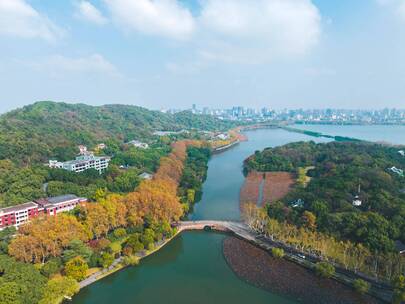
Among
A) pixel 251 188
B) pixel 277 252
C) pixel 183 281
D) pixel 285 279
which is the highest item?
pixel 277 252

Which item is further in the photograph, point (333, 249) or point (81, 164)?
point (81, 164)

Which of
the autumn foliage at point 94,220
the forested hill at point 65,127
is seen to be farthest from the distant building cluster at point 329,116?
the autumn foliage at point 94,220

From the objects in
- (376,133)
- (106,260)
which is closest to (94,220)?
(106,260)

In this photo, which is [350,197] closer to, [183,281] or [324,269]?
[324,269]

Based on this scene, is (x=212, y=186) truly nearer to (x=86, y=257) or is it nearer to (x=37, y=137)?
(x=86, y=257)

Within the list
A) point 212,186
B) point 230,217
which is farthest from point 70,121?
point 230,217

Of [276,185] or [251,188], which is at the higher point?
[276,185]

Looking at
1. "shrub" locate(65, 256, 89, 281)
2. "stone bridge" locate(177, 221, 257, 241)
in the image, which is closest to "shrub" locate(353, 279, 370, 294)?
"stone bridge" locate(177, 221, 257, 241)
